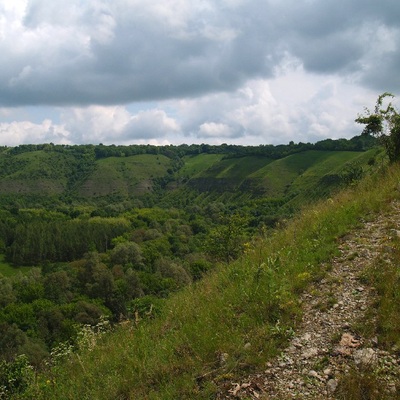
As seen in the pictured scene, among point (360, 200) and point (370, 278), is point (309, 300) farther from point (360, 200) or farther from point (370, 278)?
point (360, 200)

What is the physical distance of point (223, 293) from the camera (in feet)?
25.6

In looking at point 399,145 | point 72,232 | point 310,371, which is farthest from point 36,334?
point 72,232

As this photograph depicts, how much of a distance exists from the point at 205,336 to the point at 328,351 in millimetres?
1941

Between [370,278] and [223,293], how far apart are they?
2.72 metres

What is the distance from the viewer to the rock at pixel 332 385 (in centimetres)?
490

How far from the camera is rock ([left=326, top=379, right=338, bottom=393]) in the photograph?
4.90 metres

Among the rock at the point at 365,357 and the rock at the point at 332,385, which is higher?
the rock at the point at 365,357

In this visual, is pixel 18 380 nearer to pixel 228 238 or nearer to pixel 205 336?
pixel 205 336

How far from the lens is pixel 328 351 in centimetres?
558

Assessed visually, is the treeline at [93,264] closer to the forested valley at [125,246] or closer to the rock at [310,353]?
the forested valley at [125,246]

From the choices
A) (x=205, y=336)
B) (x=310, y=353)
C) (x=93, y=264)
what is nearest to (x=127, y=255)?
(x=93, y=264)

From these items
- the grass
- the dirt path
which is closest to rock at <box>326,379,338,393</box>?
the dirt path

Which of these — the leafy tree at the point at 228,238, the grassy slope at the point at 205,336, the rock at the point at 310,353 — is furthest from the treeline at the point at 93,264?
the rock at the point at 310,353

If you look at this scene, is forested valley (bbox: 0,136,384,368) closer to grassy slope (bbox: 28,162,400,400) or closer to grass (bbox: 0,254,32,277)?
grass (bbox: 0,254,32,277)
